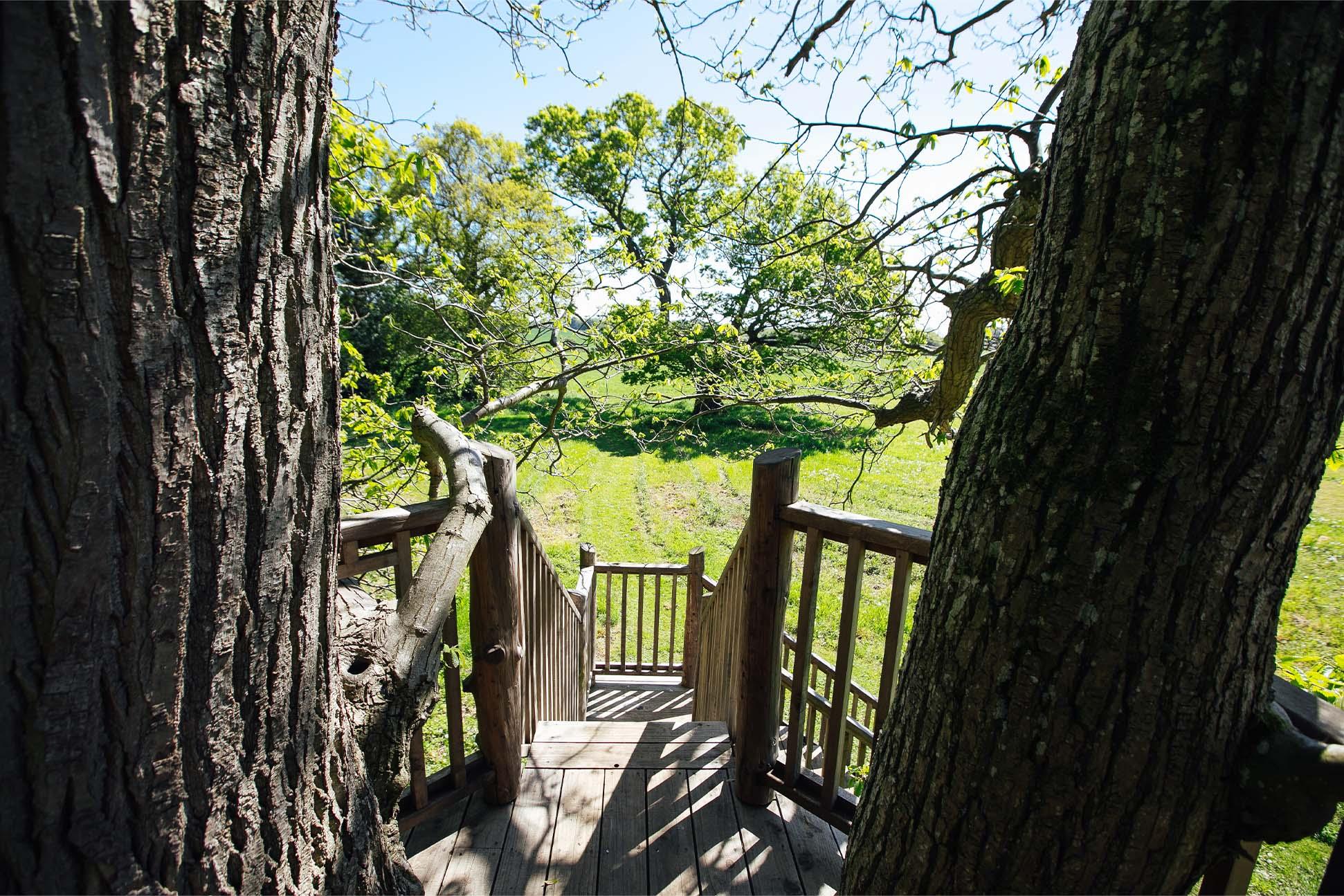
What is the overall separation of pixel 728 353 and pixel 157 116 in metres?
4.72

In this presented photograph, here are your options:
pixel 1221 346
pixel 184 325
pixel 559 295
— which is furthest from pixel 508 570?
pixel 559 295

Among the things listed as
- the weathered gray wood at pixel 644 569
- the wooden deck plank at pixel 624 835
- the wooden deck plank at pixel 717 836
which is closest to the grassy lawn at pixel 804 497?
the weathered gray wood at pixel 644 569

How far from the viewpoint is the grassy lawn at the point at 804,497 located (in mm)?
5441

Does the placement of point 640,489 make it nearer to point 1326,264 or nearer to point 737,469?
point 737,469

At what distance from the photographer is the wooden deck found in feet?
6.95

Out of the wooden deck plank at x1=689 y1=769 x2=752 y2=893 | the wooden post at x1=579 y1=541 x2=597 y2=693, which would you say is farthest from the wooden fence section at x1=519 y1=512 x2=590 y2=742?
the wooden deck plank at x1=689 y1=769 x2=752 y2=893

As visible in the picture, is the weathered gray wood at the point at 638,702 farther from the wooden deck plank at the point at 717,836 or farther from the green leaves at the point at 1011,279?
the green leaves at the point at 1011,279

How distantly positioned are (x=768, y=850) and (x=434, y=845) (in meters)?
1.20

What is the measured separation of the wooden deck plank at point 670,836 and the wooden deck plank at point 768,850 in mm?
202

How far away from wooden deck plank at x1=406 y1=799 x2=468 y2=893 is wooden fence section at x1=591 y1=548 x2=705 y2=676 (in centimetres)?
254

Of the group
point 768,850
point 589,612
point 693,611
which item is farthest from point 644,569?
point 768,850

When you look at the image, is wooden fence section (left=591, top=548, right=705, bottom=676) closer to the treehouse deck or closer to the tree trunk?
the treehouse deck

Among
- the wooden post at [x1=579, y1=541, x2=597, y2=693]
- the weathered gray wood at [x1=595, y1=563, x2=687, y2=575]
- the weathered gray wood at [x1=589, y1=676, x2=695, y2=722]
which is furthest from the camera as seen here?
→ the weathered gray wood at [x1=595, y1=563, x2=687, y2=575]

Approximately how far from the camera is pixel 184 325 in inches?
30.0
